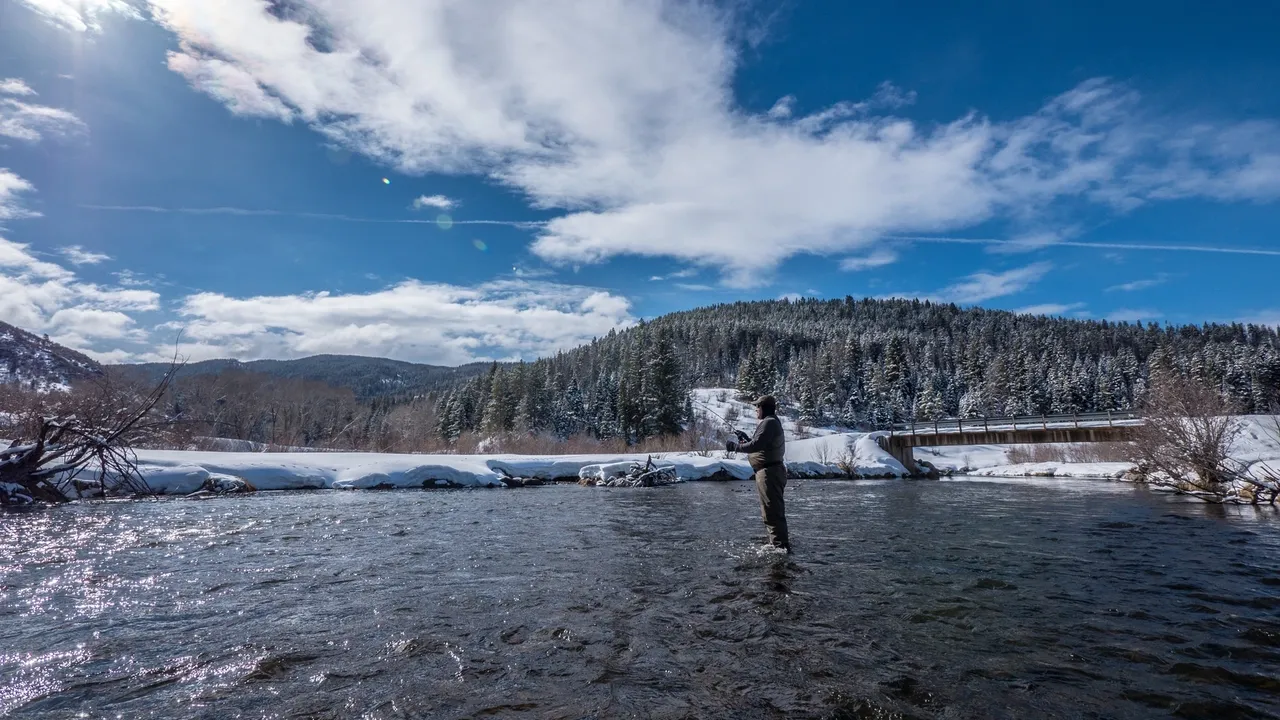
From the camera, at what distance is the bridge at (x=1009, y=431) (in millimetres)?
33625

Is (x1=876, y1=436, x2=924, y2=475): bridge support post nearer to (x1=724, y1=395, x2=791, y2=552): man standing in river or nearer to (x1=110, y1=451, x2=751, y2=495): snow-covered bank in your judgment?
(x1=110, y1=451, x2=751, y2=495): snow-covered bank

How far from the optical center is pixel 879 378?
86.9 metres

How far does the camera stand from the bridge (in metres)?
33.6

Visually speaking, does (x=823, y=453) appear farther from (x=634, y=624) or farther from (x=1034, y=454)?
(x=634, y=624)

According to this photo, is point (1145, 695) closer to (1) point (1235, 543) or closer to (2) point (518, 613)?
(2) point (518, 613)

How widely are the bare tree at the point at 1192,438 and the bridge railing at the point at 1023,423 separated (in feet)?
50.4

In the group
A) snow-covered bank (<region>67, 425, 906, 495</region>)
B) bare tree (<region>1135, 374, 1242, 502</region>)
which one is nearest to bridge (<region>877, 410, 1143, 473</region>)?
snow-covered bank (<region>67, 425, 906, 495</region>)

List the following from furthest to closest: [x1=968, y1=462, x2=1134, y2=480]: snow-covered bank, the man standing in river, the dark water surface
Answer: [x1=968, y1=462, x2=1134, y2=480]: snow-covered bank
the man standing in river
the dark water surface

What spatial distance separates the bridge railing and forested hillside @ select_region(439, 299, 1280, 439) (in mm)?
14558

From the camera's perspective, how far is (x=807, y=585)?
682 centimetres

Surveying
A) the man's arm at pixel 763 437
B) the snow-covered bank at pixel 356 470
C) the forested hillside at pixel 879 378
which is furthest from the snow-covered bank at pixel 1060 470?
the man's arm at pixel 763 437

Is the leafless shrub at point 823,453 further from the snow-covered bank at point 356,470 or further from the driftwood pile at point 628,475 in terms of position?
the driftwood pile at point 628,475

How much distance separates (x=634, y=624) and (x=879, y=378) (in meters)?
89.7

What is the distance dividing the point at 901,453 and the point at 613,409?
131ft
